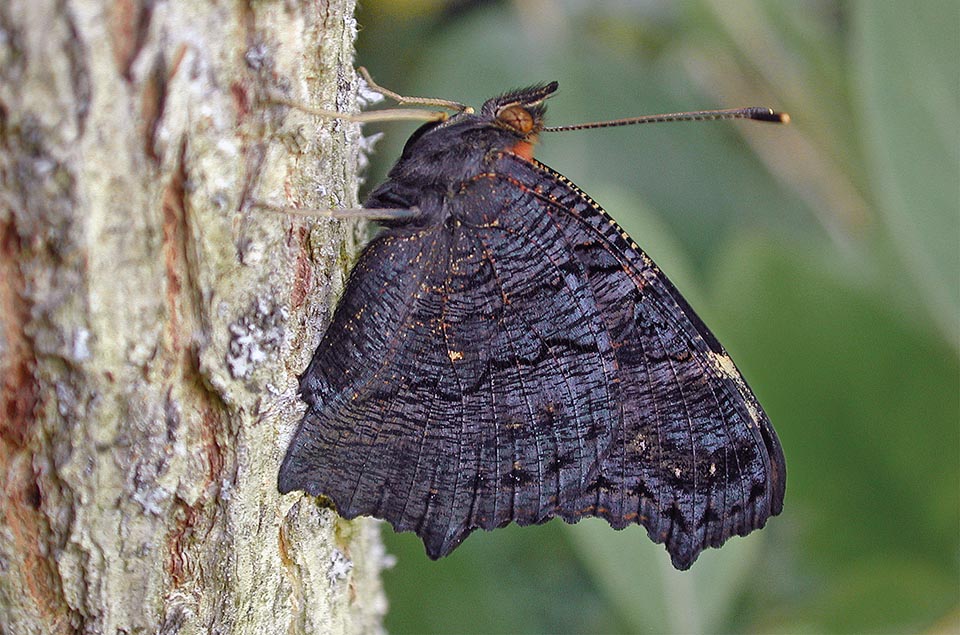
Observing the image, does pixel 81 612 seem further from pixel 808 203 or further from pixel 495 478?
pixel 808 203

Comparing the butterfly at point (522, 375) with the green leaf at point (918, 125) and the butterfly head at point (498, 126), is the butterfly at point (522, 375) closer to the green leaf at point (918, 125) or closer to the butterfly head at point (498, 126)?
the butterfly head at point (498, 126)

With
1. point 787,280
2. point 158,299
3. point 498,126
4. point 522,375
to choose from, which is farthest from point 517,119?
point 787,280

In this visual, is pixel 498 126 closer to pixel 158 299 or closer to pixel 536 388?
pixel 536 388

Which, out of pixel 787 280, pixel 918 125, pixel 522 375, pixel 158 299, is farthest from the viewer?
pixel 787 280

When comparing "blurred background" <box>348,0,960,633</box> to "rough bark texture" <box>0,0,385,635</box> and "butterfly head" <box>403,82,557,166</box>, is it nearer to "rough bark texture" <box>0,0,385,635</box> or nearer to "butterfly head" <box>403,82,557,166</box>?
"butterfly head" <box>403,82,557,166</box>

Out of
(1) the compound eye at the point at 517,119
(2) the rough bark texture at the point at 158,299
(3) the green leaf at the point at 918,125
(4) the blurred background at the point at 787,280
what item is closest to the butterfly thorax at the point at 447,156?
(1) the compound eye at the point at 517,119
